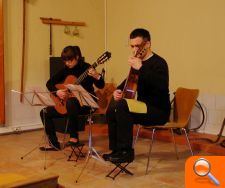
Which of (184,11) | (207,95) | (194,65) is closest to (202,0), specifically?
(184,11)

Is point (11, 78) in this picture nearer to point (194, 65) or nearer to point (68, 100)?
point (68, 100)

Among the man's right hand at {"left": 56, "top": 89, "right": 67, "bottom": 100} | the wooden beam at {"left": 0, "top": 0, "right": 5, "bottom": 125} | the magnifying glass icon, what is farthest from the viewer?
the wooden beam at {"left": 0, "top": 0, "right": 5, "bottom": 125}

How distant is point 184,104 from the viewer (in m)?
3.51

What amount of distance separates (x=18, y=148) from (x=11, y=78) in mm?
1207

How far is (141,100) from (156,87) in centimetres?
21

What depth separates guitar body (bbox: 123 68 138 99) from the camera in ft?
9.91

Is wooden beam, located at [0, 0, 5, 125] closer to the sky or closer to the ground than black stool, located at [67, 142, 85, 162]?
closer to the sky

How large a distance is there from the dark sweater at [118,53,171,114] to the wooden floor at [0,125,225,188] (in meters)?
0.56

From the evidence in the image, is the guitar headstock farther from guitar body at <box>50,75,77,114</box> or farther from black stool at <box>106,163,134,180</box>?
black stool at <box>106,163,134,180</box>

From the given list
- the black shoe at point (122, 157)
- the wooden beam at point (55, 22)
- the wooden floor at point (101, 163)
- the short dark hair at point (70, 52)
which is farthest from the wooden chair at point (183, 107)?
the wooden beam at point (55, 22)

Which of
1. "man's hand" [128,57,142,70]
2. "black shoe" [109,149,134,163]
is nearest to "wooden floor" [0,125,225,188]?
"black shoe" [109,149,134,163]

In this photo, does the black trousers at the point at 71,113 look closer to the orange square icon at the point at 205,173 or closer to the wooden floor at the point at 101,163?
the wooden floor at the point at 101,163

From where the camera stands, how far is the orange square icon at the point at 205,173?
112 cm

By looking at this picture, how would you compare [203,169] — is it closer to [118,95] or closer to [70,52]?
[118,95]
